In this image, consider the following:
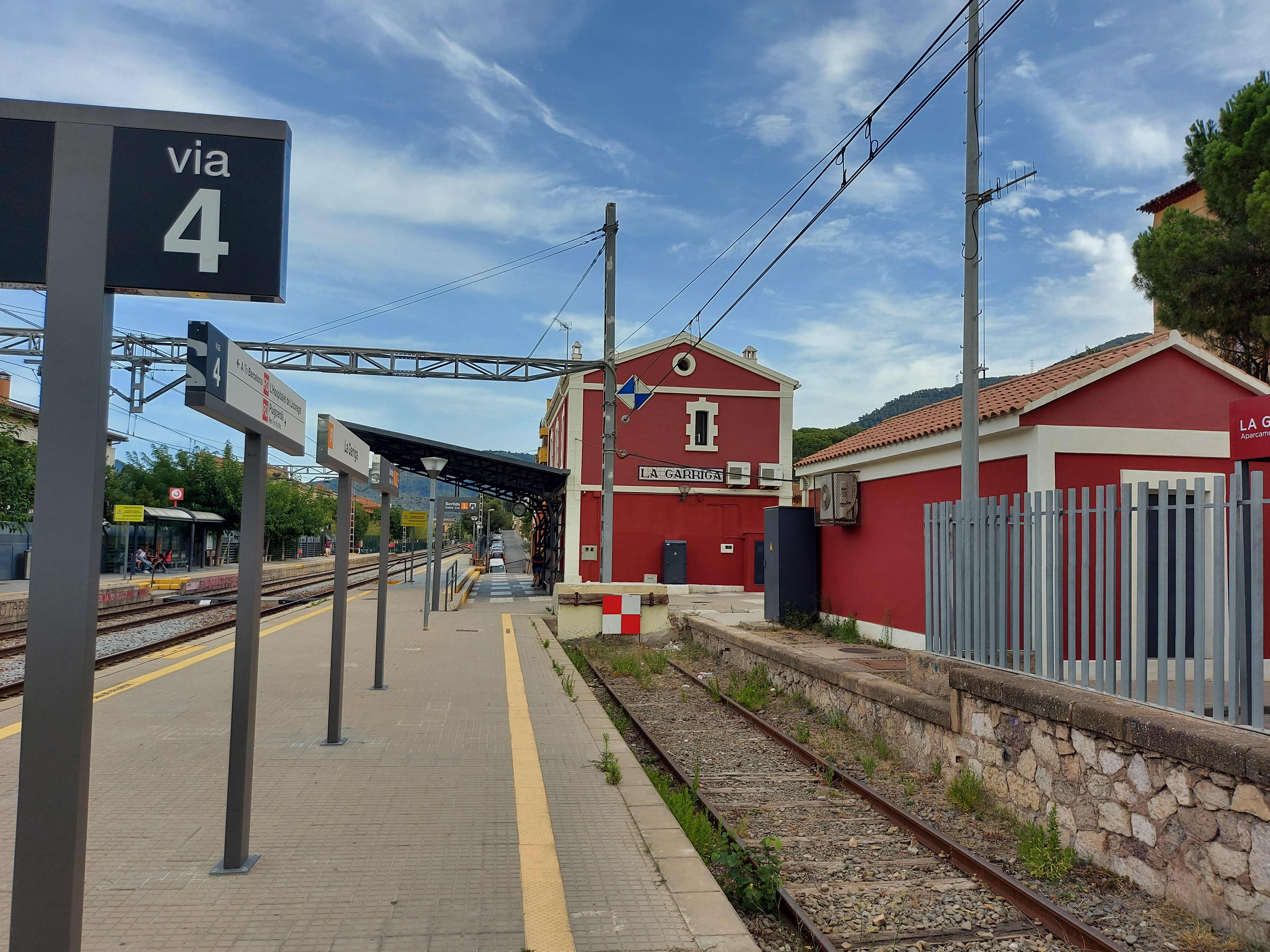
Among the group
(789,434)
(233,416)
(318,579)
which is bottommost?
(318,579)

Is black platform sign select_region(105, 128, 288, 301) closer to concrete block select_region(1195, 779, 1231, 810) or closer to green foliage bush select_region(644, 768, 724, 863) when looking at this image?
green foliage bush select_region(644, 768, 724, 863)

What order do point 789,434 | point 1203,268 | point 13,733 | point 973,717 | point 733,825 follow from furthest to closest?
point 789,434, point 1203,268, point 13,733, point 973,717, point 733,825

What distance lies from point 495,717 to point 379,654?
6.08 feet

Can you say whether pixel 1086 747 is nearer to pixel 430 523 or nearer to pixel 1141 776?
pixel 1141 776

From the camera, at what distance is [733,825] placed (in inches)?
235

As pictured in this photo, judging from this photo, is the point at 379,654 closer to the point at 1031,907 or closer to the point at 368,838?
the point at 368,838

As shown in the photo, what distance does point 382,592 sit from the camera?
873 cm

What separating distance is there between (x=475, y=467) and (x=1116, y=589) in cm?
2320

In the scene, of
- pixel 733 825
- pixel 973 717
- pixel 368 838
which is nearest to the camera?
pixel 368 838

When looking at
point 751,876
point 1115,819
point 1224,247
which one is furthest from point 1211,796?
point 1224,247

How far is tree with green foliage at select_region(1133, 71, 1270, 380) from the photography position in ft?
45.4

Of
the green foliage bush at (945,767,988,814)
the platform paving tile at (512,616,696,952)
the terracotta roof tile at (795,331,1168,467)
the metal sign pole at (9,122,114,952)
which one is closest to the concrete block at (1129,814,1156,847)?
the green foliage bush at (945,767,988,814)

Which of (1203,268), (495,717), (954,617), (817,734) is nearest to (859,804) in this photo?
(954,617)

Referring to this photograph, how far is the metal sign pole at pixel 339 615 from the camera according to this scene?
256 inches
